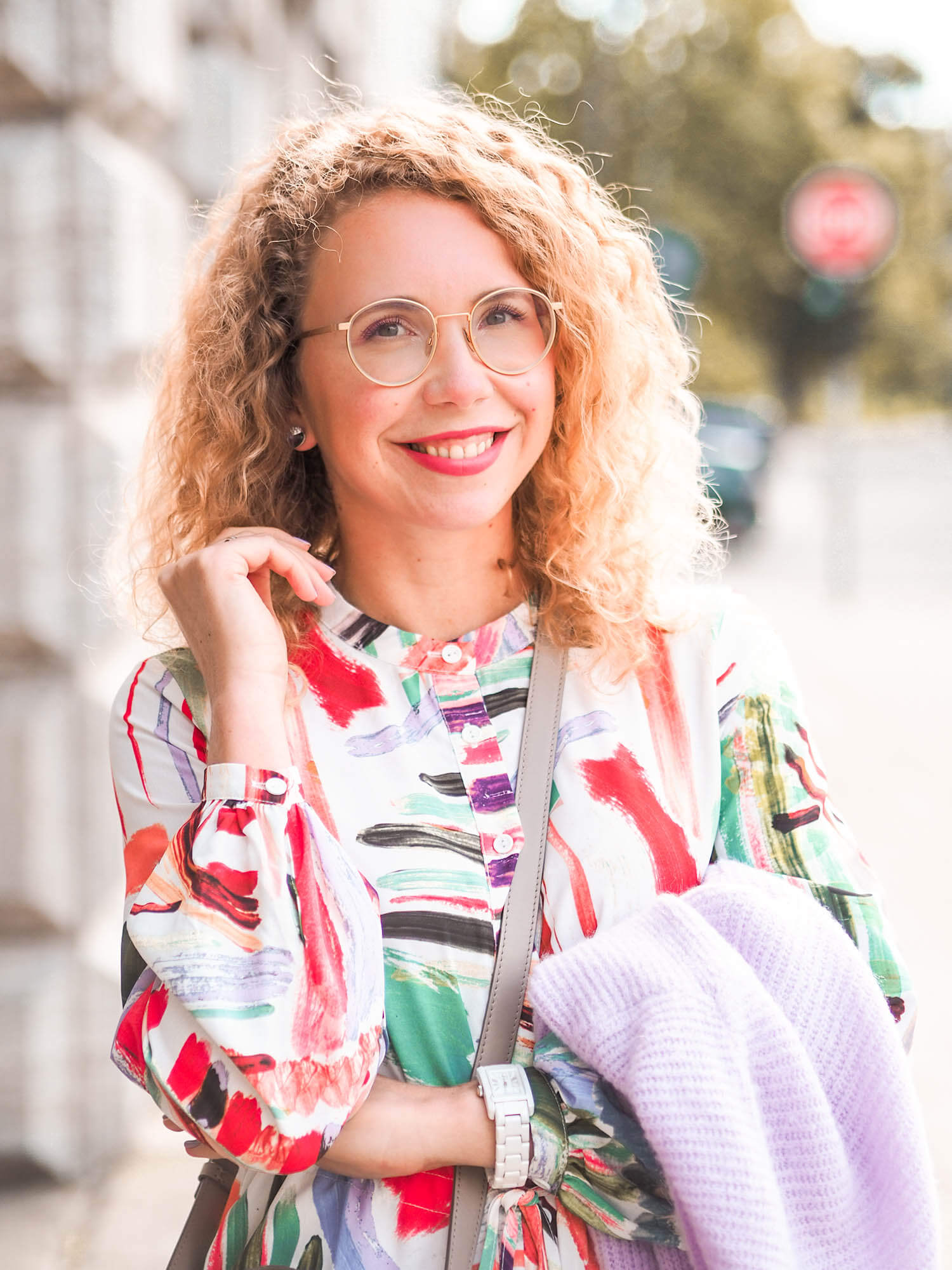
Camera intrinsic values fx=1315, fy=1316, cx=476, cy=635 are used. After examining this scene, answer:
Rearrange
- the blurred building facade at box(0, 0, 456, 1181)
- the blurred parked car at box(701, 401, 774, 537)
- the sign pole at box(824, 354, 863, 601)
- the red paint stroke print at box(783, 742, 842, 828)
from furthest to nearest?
A: the blurred parked car at box(701, 401, 774, 537) < the sign pole at box(824, 354, 863, 601) < the blurred building facade at box(0, 0, 456, 1181) < the red paint stroke print at box(783, 742, 842, 828)

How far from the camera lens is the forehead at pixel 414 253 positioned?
184 centimetres

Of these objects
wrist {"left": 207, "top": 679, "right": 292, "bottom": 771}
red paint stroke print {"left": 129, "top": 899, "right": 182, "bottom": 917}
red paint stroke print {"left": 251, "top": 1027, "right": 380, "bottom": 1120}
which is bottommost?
red paint stroke print {"left": 251, "top": 1027, "right": 380, "bottom": 1120}

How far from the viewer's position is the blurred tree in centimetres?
2453

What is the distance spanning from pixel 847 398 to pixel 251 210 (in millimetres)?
12220

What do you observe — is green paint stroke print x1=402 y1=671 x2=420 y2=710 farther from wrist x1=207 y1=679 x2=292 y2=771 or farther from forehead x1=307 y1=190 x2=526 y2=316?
forehead x1=307 y1=190 x2=526 y2=316

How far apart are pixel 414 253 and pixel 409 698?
628 millimetres

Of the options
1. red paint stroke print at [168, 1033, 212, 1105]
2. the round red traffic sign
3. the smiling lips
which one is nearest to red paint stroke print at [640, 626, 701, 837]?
the smiling lips

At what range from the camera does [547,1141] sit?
1605 mm

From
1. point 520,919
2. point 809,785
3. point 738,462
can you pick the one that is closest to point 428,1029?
point 520,919

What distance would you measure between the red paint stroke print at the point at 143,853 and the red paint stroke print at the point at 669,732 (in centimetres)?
69

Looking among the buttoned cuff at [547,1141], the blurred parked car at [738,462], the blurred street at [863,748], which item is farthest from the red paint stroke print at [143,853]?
the blurred parked car at [738,462]

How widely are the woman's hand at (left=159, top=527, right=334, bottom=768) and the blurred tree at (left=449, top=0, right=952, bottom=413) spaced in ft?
40.0

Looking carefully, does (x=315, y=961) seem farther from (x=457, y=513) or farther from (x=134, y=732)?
(x=457, y=513)

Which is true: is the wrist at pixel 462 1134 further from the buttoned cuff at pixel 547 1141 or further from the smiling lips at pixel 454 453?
the smiling lips at pixel 454 453
